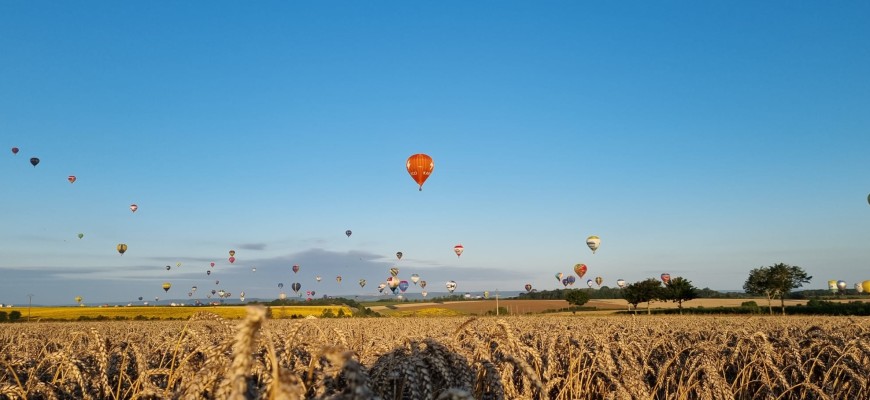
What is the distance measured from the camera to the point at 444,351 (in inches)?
160

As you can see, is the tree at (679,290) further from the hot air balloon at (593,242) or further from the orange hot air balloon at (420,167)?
the orange hot air balloon at (420,167)

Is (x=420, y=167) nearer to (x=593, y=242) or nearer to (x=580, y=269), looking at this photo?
(x=593, y=242)

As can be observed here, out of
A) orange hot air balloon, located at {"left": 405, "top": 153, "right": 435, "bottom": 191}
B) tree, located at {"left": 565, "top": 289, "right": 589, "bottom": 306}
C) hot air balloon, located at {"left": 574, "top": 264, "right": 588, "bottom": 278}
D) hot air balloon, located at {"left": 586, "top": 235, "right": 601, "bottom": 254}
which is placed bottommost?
tree, located at {"left": 565, "top": 289, "right": 589, "bottom": 306}

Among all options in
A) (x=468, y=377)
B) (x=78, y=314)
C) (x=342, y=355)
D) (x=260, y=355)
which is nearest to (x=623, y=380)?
(x=468, y=377)

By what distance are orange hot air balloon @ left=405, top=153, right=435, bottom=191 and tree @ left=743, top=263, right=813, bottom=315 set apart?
222 ft

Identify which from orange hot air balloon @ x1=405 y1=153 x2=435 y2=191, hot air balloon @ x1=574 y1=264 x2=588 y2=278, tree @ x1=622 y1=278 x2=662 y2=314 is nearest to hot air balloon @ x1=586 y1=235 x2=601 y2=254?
tree @ x1=622 y1=278 x2=662 y2=314

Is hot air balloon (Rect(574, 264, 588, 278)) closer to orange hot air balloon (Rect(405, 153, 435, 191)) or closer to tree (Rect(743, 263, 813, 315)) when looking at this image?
tree (Rect(743, 263, 813, 315))

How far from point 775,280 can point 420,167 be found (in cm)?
7089

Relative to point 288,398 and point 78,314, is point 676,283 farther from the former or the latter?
point 288,398

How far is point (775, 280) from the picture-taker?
89.1m

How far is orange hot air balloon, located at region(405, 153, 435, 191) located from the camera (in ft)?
164

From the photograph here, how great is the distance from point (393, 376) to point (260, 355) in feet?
4.95

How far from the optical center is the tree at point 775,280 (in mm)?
88938

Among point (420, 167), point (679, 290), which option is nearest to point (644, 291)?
point (679, 290)
